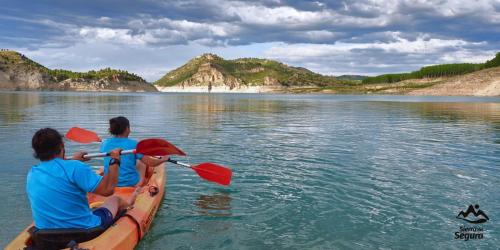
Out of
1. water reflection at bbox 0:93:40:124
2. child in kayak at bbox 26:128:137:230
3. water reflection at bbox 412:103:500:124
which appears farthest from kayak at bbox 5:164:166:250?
water reflection at bbox 412:103:500:124

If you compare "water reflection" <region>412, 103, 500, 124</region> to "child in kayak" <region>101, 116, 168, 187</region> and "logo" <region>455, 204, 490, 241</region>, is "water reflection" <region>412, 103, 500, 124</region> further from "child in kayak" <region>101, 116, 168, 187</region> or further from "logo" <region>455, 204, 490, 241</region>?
"child in kayak" <region>101, 116, 168, 187</region>

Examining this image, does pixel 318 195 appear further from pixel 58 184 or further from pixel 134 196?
pixel 58 184

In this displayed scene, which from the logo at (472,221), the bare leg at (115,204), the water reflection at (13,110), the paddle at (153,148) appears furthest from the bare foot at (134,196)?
the water reflection at (13,110)

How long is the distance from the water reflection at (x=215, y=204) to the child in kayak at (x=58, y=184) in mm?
4474

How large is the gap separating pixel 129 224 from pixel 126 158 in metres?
2.25

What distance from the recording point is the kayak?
7.02 metres

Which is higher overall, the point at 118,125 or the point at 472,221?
the point at 118,125

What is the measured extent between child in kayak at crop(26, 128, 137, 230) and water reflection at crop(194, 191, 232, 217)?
447 cm

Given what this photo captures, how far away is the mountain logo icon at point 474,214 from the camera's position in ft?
33.8

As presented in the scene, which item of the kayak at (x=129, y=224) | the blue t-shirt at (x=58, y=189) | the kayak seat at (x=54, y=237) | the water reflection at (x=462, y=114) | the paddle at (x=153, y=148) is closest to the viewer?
the blue t-shirt at (x=58, y=189)

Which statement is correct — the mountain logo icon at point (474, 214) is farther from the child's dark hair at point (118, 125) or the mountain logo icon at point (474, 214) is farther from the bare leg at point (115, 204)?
the child's dark hair at point (118, 125)

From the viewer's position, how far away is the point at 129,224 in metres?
8.20

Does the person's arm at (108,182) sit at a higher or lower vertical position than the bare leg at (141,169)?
higher

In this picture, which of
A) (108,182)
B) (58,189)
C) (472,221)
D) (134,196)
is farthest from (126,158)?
(472,221)
